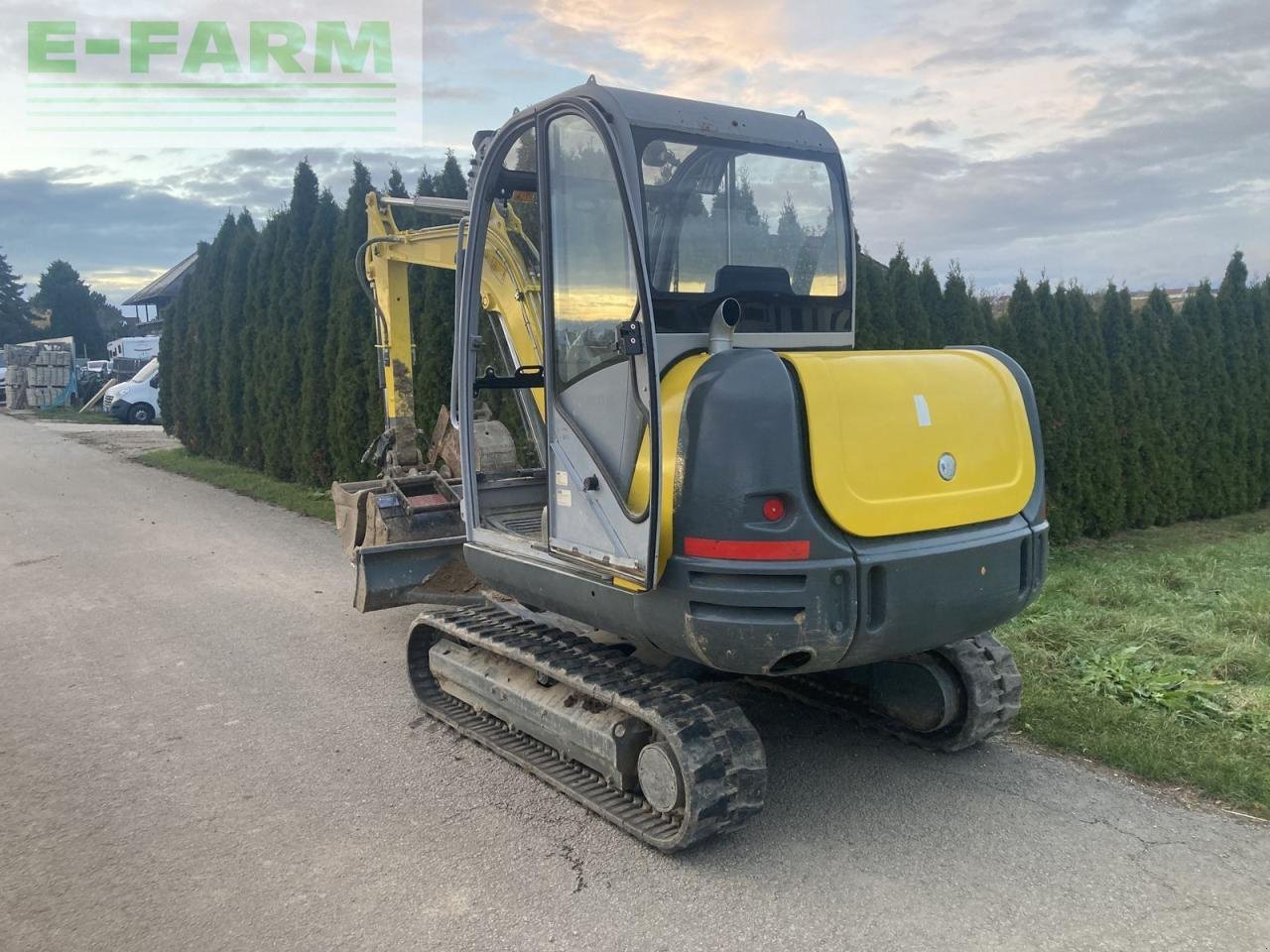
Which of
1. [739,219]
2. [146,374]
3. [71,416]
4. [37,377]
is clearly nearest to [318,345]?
[739,219]

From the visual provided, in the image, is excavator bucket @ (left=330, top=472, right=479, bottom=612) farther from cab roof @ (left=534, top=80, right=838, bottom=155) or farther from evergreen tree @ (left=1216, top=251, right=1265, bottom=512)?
evergreen tree @ (left=1216, top=251, right=1265, bottom=512)

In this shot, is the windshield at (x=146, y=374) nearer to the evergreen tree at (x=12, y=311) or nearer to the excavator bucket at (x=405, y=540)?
the excavator bucket at (x=405, y=540)

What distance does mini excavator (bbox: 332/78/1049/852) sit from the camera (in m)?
3.61

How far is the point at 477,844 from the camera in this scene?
3916 millimetres

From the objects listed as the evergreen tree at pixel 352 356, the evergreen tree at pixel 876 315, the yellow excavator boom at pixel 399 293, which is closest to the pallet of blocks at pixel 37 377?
the evergreen tree at pixel 352 356

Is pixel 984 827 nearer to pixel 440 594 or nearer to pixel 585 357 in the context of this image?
pixel 585 357

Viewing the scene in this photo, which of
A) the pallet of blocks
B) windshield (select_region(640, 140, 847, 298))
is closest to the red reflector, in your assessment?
windshield (select_region(640, 140, 847, 298))

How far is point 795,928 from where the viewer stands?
332cm

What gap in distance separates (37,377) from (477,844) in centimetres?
3657

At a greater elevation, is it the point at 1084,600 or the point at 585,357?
the point at 585,357

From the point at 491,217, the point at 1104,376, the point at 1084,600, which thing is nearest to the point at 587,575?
the point at 491,217

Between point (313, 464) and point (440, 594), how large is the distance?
810cm

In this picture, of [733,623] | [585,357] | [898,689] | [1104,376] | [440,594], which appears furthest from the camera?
[1104,376]

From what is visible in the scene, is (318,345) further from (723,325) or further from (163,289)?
(163,289)
